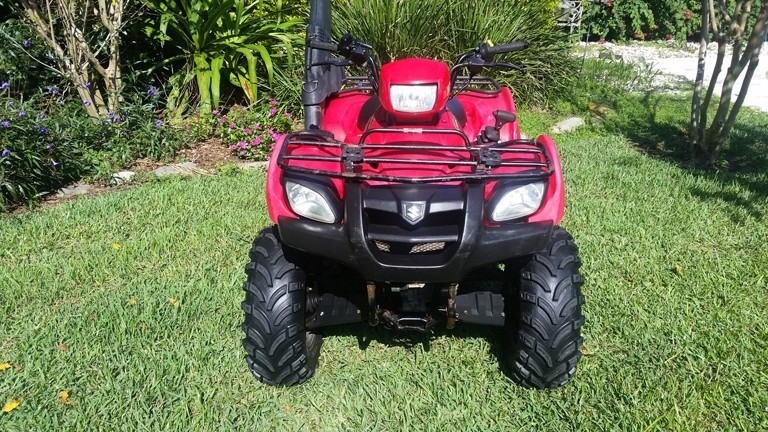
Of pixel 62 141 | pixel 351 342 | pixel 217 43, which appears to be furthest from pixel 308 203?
pixel 217 43

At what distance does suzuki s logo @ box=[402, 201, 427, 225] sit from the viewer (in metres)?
1.88

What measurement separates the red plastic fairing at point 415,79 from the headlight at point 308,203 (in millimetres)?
491

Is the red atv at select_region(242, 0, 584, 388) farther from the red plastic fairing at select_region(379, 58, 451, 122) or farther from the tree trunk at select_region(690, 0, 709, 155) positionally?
the tree trunk at select_region(690, 0, 709, 155)

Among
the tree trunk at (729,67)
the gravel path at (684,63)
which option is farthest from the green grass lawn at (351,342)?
the gravel path at (684,63)

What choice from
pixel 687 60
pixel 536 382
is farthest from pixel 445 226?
pixel 687 60

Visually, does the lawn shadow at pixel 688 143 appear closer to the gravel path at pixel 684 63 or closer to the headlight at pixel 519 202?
the gravel path at pixel 684 63

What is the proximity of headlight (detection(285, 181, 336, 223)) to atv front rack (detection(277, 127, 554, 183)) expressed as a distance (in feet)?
0.21

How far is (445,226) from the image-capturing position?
1.92 metres

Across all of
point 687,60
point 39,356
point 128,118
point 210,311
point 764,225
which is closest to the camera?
point 39,356

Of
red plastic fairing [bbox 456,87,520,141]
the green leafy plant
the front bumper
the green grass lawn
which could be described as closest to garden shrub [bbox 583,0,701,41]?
the green leafy plant

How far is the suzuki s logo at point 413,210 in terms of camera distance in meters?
1.88

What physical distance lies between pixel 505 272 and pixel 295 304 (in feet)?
2.81

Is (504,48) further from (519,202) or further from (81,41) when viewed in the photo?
(81,41)

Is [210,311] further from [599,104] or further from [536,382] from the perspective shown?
[599,104]
